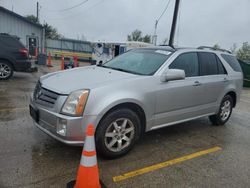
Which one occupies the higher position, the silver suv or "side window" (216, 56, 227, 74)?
"side window" (216, 56, 227, 74)

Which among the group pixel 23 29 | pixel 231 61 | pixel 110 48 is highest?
pixel 23 29

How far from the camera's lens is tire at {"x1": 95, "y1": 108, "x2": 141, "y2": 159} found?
310cm

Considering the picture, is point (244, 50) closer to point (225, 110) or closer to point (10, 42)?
point (225, 110)

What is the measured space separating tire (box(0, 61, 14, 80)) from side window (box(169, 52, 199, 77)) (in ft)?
23.9

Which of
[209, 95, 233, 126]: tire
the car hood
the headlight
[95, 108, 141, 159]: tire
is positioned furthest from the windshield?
[209, 95, 233, 126]: tire

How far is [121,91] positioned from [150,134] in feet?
5.27

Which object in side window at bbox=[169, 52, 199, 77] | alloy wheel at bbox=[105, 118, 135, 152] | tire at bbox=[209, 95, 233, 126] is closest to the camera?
alloy wheel at bbox=[105, 118, 135, 152]

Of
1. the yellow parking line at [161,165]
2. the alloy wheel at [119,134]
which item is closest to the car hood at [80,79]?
the alloy wheel at [119,134]

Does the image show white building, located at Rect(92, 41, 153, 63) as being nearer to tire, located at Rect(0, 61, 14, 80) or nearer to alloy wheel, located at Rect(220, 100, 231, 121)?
tire, located at Rect(0, 61, 14, 80)

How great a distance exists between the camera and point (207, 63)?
476 centimetres

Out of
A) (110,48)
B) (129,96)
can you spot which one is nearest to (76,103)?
→ (129,96)

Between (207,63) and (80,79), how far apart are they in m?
2.78

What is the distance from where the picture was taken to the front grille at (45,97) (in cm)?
306

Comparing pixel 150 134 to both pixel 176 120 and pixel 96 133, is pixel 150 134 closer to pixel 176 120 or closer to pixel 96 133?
pixel 176 120
